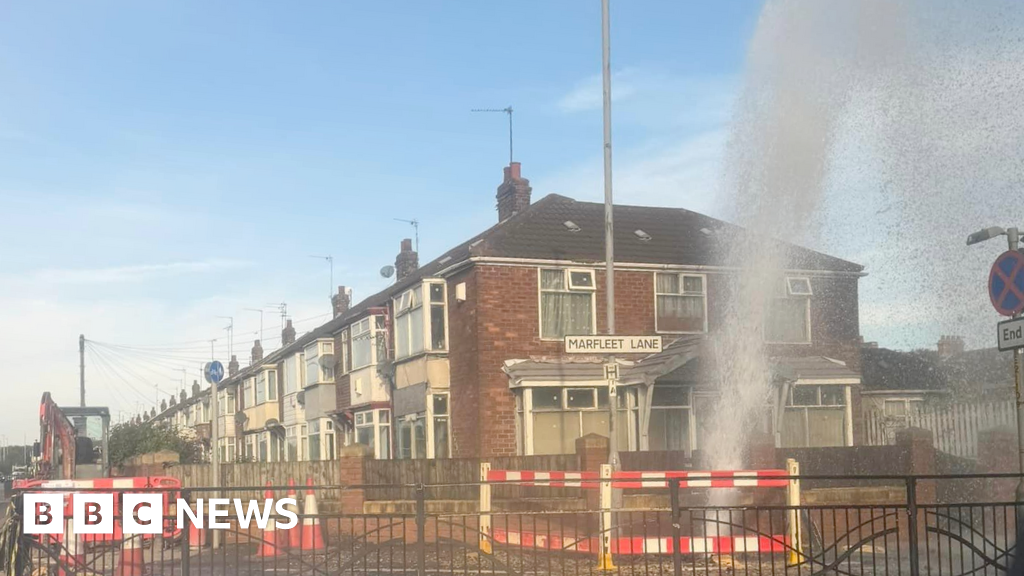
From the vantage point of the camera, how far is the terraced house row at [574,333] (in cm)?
2838

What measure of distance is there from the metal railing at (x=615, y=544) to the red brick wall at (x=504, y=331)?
8.28 m

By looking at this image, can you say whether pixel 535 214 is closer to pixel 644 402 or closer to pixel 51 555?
pixel 644 402

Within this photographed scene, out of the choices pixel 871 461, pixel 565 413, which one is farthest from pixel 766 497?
pixel 565 413

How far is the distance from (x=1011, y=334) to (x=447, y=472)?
12293mm

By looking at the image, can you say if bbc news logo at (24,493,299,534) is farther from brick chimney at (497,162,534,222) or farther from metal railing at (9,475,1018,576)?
brick chimney at (497,162,534,222)

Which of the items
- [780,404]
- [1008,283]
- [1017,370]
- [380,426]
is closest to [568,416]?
[780,404]

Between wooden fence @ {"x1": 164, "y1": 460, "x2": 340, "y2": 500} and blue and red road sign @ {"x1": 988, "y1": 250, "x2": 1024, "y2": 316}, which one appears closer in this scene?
blue and red road sign @ {"x1": 988, "y1": 250, "x2": 1024, "y2": 316}

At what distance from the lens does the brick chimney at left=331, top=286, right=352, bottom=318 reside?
2185 inches

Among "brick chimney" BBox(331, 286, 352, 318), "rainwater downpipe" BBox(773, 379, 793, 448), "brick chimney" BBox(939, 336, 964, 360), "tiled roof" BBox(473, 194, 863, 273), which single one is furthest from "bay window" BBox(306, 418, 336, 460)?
"brick chimney" BBox(939, 336, 964, 360)

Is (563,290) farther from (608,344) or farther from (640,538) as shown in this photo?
(640,538)

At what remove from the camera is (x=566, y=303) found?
29844 millimetres

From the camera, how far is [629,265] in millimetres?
30234

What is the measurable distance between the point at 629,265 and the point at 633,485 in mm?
17213

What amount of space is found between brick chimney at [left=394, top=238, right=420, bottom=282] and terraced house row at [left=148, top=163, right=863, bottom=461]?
7807mm
